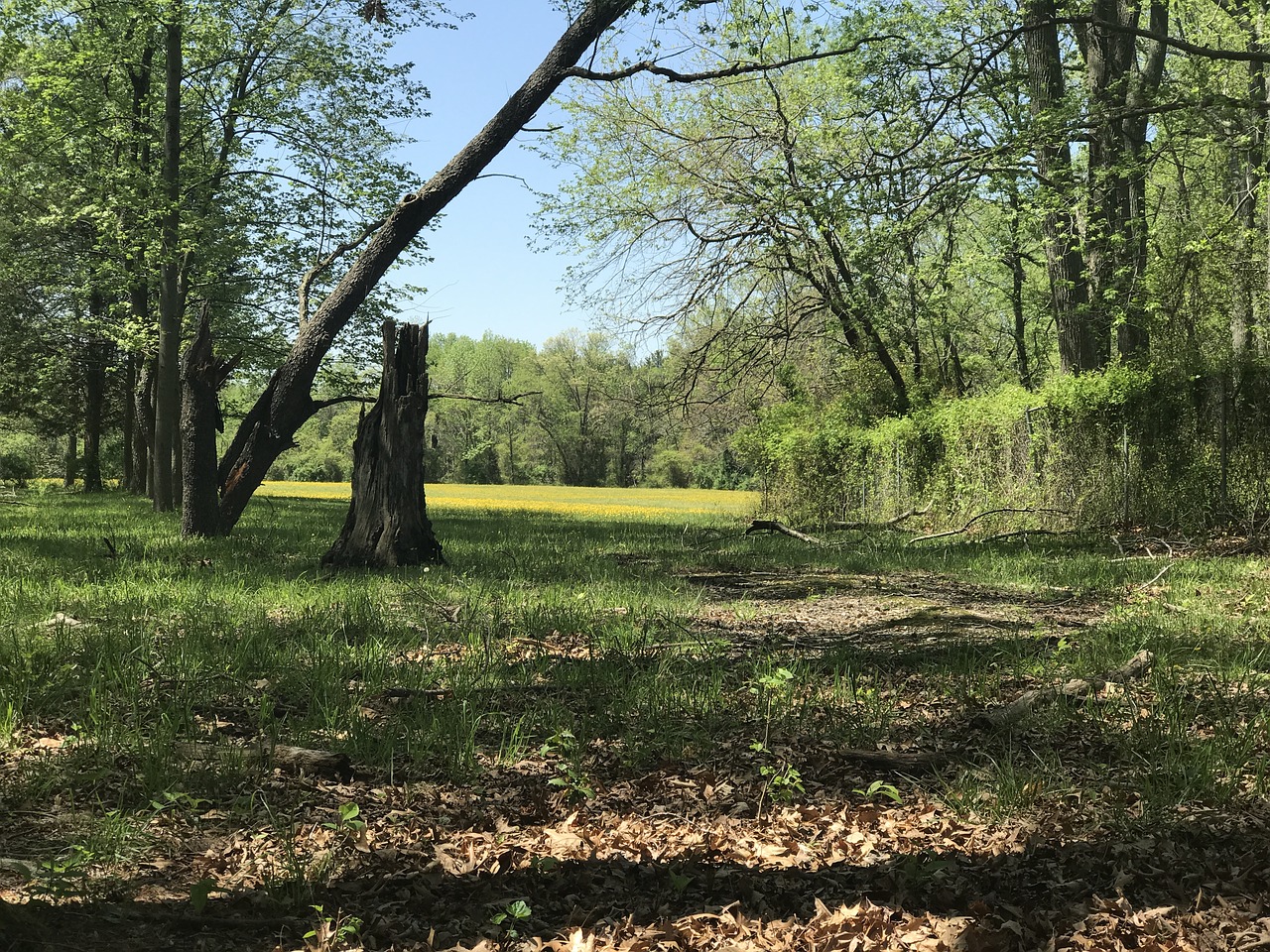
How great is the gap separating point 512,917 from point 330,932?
0.53 m

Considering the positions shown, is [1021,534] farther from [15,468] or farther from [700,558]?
[15,468]

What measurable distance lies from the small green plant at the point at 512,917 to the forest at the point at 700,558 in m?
0.01

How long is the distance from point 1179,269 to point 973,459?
14.4ft

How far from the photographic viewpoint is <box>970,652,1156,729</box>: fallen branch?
14.1 ft

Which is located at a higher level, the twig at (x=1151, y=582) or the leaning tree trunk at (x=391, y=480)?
the leaning tree trunk at (x=391, y=480)

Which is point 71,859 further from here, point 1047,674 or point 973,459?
point 973,459

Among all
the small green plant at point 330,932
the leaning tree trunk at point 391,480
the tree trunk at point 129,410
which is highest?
the tree trunk at point 129,410

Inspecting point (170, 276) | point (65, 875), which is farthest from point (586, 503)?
point (65, 875)

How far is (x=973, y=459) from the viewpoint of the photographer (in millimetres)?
15906

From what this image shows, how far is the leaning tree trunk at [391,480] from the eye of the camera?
9781 millimetres

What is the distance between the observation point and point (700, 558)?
1172 centimetres

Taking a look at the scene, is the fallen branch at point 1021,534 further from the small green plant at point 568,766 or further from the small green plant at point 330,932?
the small green plant at point 330,932

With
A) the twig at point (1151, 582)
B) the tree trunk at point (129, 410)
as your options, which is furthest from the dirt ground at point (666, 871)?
the tree trunk at point (129, 410)

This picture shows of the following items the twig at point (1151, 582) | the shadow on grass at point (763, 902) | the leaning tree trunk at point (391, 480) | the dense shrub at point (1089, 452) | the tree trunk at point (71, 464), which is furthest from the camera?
the tree trunk at point (71, 464)
